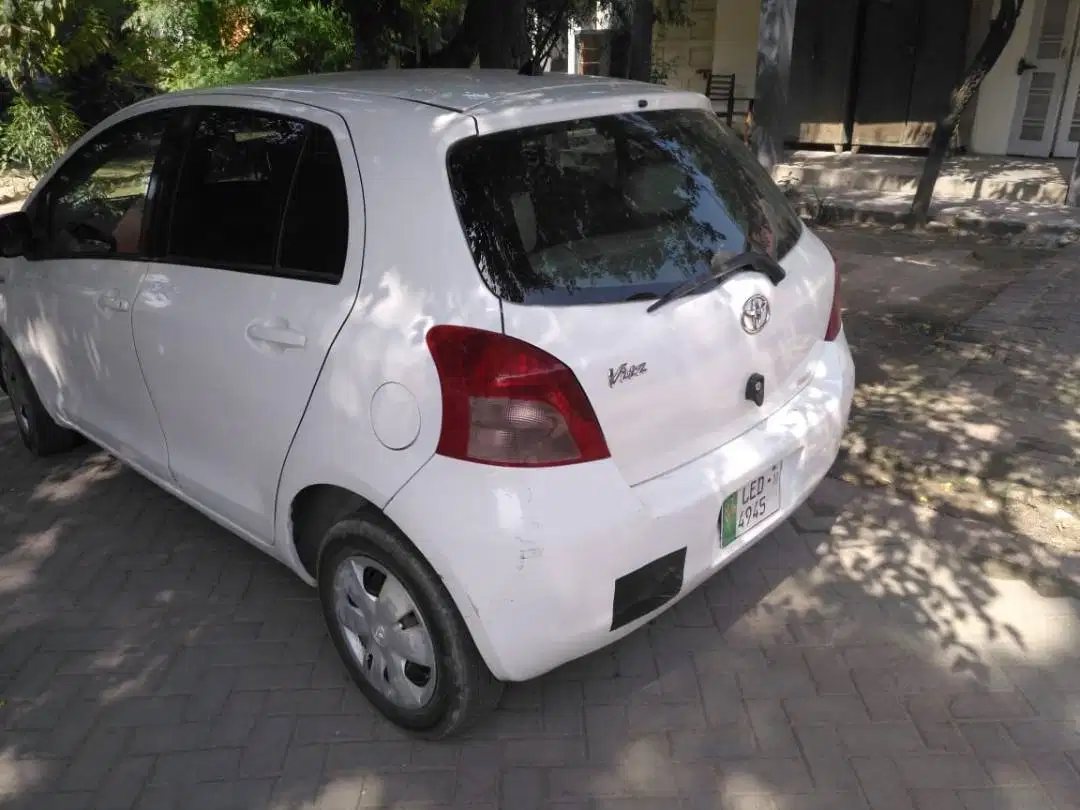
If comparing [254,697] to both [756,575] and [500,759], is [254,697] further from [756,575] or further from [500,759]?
[756,575]

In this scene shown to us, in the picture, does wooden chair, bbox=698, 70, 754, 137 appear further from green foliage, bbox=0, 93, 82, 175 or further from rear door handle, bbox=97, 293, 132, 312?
rear door handle, bbox=97, 293, 132, 312

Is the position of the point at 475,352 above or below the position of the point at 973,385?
above

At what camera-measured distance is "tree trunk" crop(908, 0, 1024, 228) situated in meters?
6.93

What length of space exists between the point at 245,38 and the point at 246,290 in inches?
246

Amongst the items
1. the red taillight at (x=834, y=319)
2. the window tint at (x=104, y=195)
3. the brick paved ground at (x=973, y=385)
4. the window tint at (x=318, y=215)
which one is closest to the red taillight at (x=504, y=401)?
the window tint at (x=318, y=215)

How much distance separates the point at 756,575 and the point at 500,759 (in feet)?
4.25

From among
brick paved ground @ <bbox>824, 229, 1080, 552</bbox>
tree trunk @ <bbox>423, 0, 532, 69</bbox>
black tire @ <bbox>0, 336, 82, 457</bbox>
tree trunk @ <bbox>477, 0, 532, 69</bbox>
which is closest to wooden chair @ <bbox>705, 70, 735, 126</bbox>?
brick paved ground @ <bbox>824, 229, 1080, 552</bbox>

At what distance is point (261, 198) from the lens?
2783 mm

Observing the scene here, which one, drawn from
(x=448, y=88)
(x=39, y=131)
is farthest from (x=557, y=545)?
(x=39, y=131)

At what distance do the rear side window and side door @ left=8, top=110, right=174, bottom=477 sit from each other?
0.85 ft

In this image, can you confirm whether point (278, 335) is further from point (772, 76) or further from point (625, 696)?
point (772, 76)

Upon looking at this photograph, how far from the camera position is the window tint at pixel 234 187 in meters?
2.70

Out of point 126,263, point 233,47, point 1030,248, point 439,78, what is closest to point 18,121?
point 233,47

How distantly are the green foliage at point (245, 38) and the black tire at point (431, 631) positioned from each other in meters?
5.64
